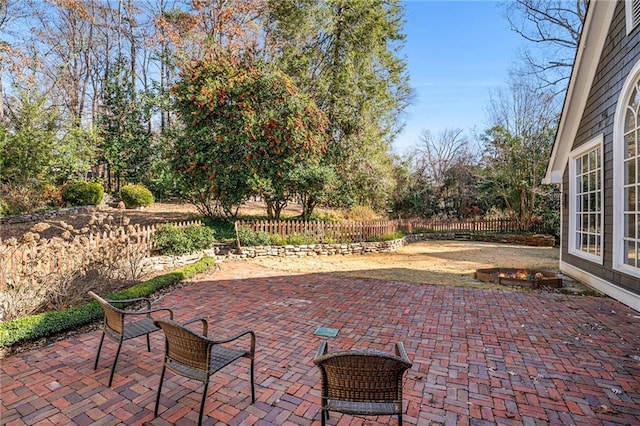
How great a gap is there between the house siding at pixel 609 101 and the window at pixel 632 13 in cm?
10

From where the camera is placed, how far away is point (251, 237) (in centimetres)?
1031

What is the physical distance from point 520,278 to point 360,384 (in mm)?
6403

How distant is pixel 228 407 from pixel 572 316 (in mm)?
5164

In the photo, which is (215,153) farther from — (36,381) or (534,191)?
(534,191)

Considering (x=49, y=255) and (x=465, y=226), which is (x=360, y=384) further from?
(x=465, y=226)

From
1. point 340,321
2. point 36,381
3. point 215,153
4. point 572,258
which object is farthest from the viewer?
point 215,153

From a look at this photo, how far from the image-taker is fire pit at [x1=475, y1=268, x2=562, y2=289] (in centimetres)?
664

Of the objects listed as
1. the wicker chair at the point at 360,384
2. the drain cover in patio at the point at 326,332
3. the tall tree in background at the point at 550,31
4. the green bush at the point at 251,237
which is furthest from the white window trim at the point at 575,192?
the tall tree in background at the point at 550,31

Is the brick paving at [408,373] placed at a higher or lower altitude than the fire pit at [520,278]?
lower

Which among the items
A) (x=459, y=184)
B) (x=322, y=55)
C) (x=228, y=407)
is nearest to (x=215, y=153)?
(x=322, y=55)

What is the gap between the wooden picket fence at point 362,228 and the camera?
11.1m

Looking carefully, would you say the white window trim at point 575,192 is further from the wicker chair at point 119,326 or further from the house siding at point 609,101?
the wicker chair at point 119,326

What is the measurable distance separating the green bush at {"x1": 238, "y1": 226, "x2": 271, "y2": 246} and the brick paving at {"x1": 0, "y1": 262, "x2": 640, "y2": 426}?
4490 millimetres

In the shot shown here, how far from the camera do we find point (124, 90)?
67.9 feet
